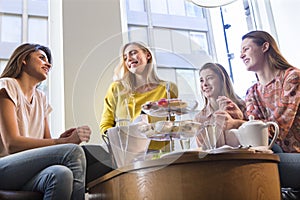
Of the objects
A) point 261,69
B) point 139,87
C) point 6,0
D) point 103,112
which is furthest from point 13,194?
point 6,0

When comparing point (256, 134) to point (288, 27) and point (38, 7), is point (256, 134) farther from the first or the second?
point (38, 7)

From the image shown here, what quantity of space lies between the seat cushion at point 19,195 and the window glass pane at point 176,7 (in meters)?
1.79

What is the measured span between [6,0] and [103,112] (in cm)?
140

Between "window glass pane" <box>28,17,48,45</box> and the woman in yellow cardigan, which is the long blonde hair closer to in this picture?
the woman in yellow cardigan

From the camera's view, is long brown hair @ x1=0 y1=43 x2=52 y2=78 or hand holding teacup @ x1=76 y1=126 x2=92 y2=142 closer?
hand holding teacup @ x1=76 y1=126 x2=92 y2=142

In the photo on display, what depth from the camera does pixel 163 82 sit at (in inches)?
44.8

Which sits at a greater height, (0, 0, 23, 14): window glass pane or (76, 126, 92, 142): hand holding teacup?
(0, 0, 23, 14): window glass pane

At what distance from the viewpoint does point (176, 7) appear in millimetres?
2498

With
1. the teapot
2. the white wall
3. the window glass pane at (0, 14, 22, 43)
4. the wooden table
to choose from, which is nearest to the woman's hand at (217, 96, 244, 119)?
the teapot

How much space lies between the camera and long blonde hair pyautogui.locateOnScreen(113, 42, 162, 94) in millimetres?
1126

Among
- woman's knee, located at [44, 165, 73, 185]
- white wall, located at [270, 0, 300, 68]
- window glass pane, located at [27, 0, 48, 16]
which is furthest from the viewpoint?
white wall, located at [270, 0, 300, 68]

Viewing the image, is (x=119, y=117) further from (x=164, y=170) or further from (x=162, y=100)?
(x=164, y=170)

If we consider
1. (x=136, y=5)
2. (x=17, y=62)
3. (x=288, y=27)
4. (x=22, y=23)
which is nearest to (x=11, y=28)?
(x=22, y=23)

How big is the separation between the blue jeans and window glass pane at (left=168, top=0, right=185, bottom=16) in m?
1.63
